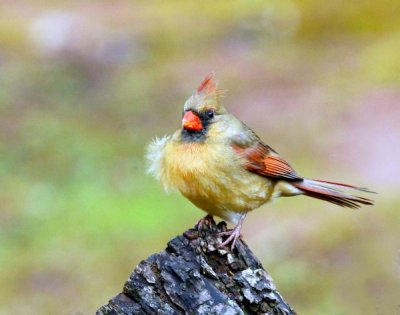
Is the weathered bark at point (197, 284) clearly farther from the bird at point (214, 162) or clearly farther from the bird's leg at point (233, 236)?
the bird at point (214, 162)

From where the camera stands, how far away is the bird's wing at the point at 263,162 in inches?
206

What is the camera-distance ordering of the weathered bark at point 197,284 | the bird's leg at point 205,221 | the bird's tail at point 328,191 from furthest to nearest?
the bird's tail at point 328,191 < the bird's leg at point 205,221 < the weathered bark at point 197,284

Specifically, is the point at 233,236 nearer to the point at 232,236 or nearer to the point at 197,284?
the point at 232,236

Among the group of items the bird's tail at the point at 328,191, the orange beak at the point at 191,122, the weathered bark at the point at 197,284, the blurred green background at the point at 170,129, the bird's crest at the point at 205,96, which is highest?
the blurred green background at the point at 170,129

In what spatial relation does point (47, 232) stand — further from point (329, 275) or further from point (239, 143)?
point (239, 143)

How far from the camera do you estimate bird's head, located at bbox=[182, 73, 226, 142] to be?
5.07 meters

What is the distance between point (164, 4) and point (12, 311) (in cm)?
1024

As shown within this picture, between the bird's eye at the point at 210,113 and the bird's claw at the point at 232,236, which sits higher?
the bird's eye at the point at 210,113

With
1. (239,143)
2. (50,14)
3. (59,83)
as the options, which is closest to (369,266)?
(239,143)

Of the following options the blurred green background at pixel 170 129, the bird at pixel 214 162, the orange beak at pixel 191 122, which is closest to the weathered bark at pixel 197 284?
the bird at pixel 214 162

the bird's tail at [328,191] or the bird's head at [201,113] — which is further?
the bird's tail at [328,191]

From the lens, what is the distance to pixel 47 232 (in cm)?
939

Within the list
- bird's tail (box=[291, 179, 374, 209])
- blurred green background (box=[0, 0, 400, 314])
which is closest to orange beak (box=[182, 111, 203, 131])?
bird's tail (box=[291, 179, 374, 209])

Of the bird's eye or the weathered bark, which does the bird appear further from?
the weathered bark
